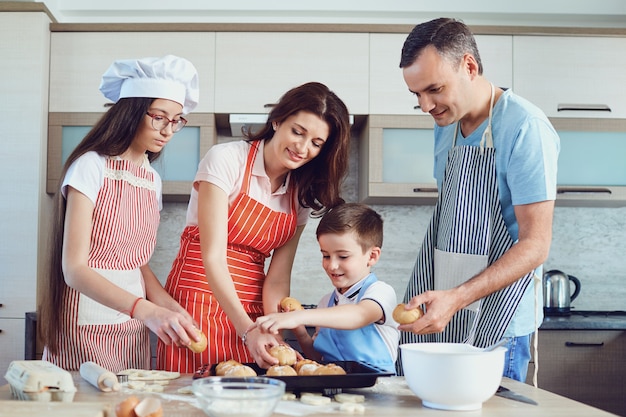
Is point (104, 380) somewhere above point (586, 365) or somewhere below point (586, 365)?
above

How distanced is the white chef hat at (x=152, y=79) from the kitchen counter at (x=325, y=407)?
0.81 meters

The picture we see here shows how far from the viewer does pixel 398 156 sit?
3266 millimetres

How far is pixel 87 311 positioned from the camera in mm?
1732

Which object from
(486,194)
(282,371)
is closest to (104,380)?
(282,371)

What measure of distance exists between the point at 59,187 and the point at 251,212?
477 millimetres

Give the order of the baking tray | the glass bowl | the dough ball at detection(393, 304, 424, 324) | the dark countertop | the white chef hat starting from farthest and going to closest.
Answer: the dark countertop → the white chef hat → the dough ball at detection(393, 304, 424, 324) → the baking tray → the glass bowl

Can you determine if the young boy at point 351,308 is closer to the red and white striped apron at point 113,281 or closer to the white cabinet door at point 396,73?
the red and white striped apron at point 113,281

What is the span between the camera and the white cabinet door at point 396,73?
3.26 m

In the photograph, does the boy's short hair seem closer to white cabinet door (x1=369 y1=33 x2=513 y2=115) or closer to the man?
the man

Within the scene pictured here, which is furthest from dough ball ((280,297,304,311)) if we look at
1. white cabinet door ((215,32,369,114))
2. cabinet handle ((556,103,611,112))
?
cabinet handle ((556,103,611,112))

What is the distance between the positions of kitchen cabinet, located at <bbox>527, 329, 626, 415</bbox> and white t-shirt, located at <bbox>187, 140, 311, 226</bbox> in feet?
5.08

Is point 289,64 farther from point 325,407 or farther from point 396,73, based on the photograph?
point 325,407

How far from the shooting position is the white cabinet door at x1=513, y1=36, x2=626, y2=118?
3.25 metres

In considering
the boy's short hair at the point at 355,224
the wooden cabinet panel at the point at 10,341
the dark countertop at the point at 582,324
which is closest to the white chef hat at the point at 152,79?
the boy's short hair at the point at 355,224
